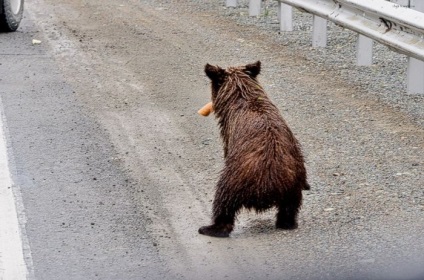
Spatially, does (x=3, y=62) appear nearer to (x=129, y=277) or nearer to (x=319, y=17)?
(x=319, y=17)

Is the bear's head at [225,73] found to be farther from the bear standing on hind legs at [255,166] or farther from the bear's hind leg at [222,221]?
the bear's hind leg at [222,221]

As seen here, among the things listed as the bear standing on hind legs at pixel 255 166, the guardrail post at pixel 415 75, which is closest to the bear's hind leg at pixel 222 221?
the bear standing on hind legs at pixel 255 166

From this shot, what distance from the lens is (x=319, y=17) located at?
12453 mm

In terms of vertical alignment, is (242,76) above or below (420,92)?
above

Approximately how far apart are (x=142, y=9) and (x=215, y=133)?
22.0 feet

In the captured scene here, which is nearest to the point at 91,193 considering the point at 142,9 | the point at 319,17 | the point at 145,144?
the point at 145,144

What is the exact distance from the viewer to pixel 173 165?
317 inches

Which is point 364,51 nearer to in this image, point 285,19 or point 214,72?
point 285,19

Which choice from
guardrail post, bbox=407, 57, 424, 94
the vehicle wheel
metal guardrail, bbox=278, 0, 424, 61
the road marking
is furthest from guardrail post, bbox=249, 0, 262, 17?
the road marking

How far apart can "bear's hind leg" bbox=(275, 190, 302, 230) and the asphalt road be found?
0.06m

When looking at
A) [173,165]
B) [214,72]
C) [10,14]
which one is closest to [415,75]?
[173,165]

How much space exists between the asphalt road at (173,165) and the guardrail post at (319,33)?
43 centimetres

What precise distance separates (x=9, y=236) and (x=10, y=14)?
23.7ft

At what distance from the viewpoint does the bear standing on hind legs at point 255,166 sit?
6.37 meters
